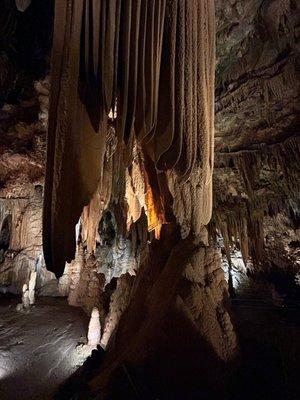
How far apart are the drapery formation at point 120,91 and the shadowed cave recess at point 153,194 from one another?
0.5 inches

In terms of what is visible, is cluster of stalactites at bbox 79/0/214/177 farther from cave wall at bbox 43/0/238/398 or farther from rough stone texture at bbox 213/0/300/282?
rough stone texture at bbox 213/0/300/282

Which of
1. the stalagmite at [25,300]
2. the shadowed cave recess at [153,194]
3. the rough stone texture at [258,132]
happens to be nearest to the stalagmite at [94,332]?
the shadowed cave recess at [153,194]

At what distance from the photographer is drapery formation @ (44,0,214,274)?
183 centimetres

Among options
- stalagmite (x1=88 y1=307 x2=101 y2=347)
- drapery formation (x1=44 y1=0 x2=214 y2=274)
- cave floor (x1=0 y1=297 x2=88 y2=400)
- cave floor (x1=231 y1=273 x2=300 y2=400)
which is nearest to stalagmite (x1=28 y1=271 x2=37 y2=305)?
cave floor (x1=0 y1=297 x2=88 y2=400)

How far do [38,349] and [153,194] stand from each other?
461 centimetres

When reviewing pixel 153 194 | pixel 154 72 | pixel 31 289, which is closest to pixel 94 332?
pixel 153 194

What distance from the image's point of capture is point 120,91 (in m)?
2.31

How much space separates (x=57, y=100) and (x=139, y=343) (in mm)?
2503

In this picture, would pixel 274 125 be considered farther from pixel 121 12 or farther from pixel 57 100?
pixel 57 100

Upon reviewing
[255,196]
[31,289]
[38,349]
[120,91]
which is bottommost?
[38,349]

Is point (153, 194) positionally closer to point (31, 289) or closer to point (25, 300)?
point (25, 300)

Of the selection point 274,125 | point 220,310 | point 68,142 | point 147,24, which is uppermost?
point 274,125

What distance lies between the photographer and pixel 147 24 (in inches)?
93.3

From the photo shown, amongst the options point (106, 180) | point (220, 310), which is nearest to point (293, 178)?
point (106, 180)
